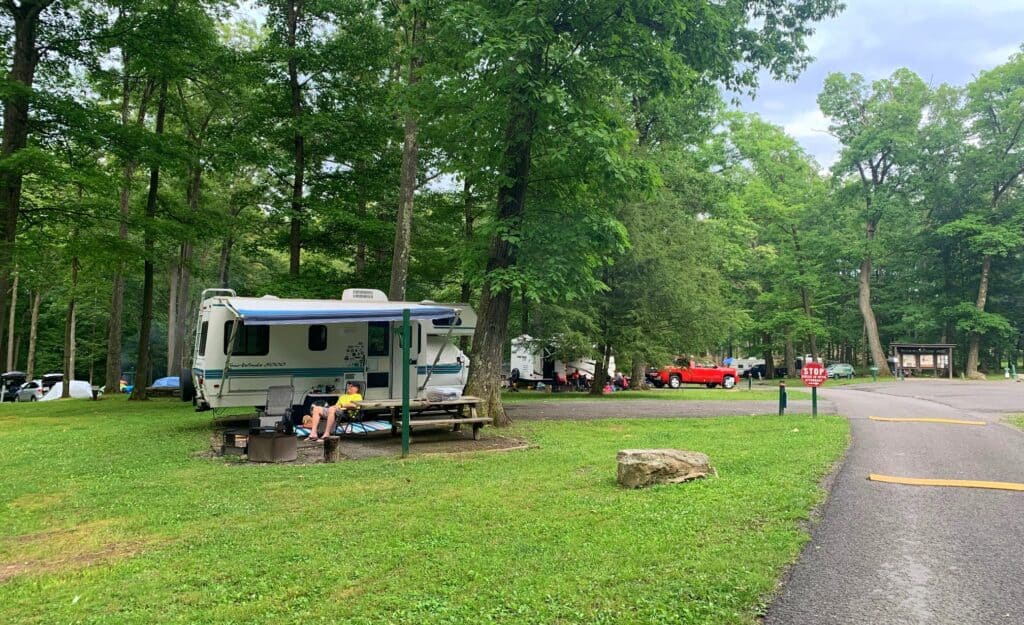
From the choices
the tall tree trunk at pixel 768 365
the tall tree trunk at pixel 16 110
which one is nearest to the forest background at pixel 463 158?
the tall tree trunk at pixel 16 110

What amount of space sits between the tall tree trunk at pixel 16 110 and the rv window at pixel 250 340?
6264 mm

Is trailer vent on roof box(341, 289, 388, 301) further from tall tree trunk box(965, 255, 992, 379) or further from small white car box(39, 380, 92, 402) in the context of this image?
tall tree trunk box(965, 255, 992, 379)

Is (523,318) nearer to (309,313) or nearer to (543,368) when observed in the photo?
(543,368)

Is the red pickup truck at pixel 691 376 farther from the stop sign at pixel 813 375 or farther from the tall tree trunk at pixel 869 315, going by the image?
the stop sign at pixel 813 375

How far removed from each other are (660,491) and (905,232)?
4606 cm

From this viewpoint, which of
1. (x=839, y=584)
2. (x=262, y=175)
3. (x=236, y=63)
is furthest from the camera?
(x=262, y=175)

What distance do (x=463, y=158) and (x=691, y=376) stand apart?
23.8 m

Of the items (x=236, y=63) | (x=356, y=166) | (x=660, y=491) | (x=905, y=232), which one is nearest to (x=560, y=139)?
(x=660, y=491)

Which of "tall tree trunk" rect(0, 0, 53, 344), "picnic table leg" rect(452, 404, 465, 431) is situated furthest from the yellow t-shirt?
"tall tree trunk" rect(0, 0, 53, 344)

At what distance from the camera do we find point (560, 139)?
11016 millimetres

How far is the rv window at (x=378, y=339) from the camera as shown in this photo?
12.1m

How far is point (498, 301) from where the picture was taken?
11859 mm

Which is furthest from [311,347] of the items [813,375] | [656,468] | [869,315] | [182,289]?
[869,315]

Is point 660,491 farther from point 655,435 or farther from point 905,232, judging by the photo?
point 905,232
